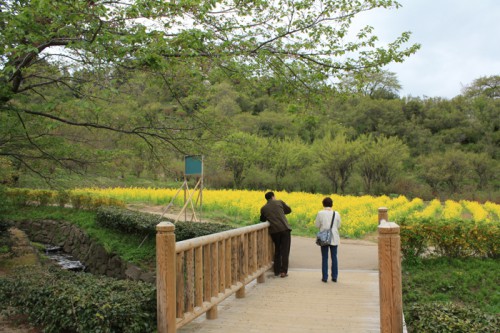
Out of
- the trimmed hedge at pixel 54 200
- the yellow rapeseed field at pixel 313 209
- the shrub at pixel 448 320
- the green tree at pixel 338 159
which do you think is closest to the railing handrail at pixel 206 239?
the shrub at pixel 448 320

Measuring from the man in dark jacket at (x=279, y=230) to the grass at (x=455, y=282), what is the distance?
7.39 ft

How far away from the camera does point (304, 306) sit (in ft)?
21.4

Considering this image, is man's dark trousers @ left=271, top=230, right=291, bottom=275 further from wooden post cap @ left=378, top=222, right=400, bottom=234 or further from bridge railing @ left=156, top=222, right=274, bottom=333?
wooden post cap @ left=378, top=222, right=400, bottom=234

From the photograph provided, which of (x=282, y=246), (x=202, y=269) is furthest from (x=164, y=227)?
(x=282, y=246)

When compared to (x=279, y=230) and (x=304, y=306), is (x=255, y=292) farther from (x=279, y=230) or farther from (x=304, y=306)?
(x=279, y=230)

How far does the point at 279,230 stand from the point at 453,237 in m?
3.92

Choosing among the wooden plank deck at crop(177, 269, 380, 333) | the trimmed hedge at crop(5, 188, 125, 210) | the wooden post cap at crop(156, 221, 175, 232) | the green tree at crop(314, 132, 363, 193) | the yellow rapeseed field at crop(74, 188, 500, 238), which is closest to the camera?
the wooden post cap at crop(156, 221, 175, 232)

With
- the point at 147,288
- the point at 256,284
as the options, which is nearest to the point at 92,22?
the point at 147,288

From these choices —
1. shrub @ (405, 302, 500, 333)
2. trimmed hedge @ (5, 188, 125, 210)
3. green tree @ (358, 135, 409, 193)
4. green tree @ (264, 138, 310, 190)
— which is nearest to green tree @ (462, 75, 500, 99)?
green tree @ (358, 135, 409, 193)

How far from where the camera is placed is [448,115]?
5284 cm

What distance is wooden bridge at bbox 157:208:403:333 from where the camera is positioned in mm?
4332

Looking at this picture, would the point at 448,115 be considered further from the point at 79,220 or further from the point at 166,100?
the point at 166,100

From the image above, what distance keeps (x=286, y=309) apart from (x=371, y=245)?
7.38 m

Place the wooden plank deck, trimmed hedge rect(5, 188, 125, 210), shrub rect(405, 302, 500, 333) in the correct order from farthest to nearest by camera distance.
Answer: trimmed hedge rect(5, 188, 125, 210)
the wooden plank deck
shrub rect(405, 302, 500, 333)
